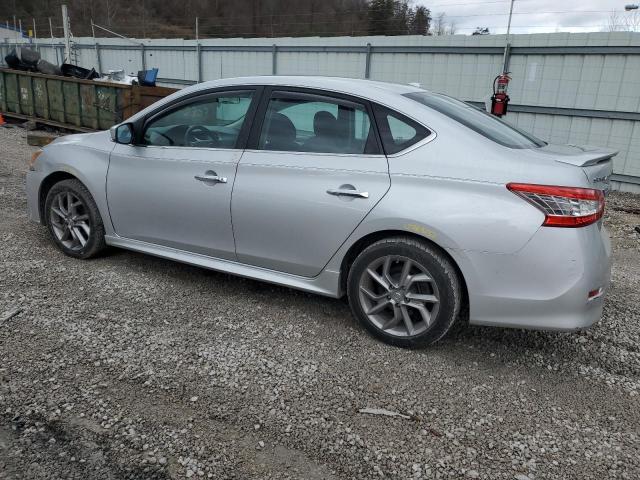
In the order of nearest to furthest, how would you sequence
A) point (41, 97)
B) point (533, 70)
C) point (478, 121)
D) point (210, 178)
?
point (478, 121)
point (210, 178)
point (533, 70)
point (41, 97)

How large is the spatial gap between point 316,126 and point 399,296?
1.28m

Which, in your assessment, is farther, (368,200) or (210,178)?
(210,178)

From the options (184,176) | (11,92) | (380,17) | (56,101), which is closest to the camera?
(184,176)

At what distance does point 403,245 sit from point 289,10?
126 feet

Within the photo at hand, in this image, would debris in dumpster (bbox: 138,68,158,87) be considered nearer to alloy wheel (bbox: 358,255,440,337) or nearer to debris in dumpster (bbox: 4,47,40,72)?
debris in dumpster (bbox: 4,47,40,72)

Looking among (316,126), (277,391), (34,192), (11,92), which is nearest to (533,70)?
(316,126)

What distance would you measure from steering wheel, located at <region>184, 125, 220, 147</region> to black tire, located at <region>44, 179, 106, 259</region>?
3.56ft

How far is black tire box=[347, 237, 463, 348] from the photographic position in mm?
3061

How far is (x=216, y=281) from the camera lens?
14.1 ft

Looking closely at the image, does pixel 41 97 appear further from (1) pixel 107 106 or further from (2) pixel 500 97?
(2) pixel 500 97

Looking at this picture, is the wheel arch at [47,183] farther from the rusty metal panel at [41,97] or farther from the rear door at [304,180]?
the rusty metal panel at [41,97]

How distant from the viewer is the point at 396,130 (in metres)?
3.25

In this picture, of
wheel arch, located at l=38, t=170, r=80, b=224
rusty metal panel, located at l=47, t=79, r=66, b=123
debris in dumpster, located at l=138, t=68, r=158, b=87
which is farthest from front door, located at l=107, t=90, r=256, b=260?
rusty metal panel, located at l=47, t=79, r=66, b=123

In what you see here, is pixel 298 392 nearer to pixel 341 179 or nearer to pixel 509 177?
pixel 341 179
